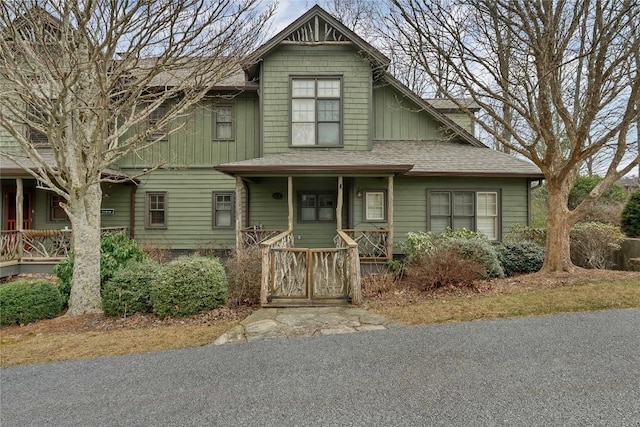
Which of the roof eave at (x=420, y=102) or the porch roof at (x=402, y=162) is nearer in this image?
the porch roof at (x=402, y=162)

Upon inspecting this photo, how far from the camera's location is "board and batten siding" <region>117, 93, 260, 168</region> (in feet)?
40.0

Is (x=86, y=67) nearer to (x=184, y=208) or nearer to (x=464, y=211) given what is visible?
(x=184, y=208)

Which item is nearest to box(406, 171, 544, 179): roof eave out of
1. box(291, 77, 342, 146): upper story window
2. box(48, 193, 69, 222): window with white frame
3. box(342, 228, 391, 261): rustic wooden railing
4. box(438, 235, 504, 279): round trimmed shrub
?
box(342, 228, 391, 261): rustic wooden railing

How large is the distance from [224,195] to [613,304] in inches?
429

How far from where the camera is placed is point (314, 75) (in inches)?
440

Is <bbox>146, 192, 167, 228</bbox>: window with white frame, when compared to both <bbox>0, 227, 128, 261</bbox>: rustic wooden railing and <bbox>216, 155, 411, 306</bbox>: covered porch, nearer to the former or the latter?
<bbox>0, 227, 128, 261</bbox>: rustic wooden railing

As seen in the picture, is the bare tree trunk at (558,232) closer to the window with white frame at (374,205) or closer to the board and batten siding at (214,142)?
the window with white frame at (374,205)

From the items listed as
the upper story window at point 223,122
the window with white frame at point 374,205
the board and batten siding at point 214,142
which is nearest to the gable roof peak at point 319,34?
the board and batten siding at point 214,142

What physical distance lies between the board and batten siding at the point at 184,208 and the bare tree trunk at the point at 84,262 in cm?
557

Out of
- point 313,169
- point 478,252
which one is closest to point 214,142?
point 313,169

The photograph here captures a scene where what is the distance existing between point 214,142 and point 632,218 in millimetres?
14239

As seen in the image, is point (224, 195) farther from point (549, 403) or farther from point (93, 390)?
point (549, 403)

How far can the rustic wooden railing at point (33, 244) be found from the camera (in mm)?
10039

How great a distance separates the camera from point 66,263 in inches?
275
